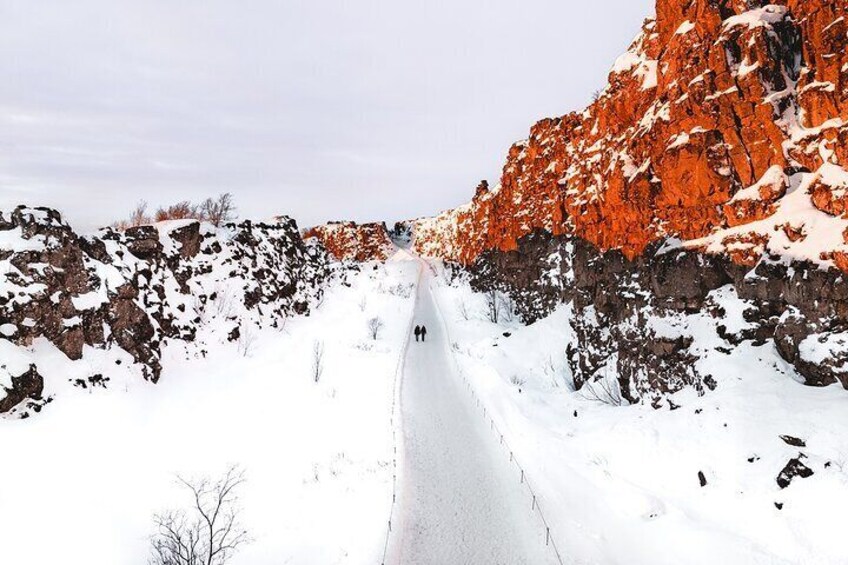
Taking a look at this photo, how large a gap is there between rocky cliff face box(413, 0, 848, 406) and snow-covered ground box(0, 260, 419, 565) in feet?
38.3

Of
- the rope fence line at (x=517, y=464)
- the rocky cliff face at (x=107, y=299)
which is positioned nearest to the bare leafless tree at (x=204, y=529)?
the rocky cliff face at (x=107, y=299)

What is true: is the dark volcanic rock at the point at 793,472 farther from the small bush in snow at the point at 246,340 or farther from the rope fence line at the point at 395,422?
the small bush in snow at the point at 246,340

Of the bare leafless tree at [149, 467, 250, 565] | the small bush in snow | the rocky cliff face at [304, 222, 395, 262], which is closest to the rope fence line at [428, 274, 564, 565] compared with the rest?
the bare leafless tree at [149, 467, 250, 565]

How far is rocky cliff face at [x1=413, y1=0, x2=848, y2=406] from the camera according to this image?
12453 mm

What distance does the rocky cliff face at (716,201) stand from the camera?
40.9ft

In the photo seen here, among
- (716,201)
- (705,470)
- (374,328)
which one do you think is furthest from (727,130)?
(374,328)

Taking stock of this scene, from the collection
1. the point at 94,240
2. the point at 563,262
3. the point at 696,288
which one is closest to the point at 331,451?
the point at 696,288

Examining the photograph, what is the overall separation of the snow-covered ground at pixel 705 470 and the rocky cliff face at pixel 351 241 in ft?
290

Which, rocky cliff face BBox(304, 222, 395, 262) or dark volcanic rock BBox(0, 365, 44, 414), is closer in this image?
dark volcanic rock BBox(0, 365, 44, 414)

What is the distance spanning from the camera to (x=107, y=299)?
19.9 meters

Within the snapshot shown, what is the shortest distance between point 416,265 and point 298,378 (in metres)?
71.1

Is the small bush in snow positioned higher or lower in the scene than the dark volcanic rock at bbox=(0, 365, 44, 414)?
lower

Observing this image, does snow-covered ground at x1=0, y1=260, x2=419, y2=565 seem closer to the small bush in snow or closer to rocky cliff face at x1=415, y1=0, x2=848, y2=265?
the small bush in snow

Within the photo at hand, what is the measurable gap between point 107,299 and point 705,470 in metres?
24.7
